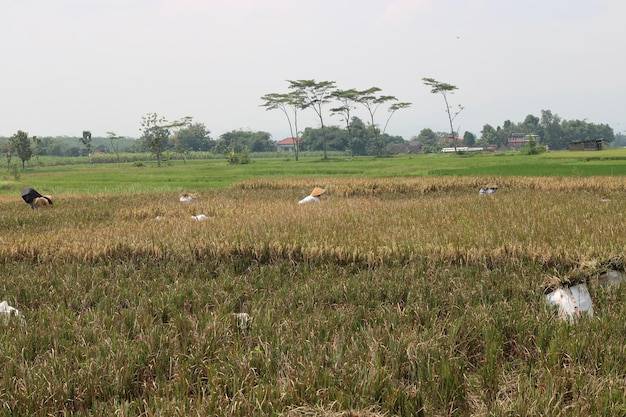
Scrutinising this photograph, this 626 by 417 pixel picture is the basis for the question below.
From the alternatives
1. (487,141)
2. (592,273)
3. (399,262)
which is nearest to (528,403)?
(592,273)

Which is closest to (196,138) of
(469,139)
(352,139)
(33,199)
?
(352,139)

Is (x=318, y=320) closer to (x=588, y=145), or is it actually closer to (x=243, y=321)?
(x=243, y=321)

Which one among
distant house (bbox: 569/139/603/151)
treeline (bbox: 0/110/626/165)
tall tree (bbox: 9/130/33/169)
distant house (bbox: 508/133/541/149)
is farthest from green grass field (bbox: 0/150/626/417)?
distant house (bbox: 508/133/541/149)

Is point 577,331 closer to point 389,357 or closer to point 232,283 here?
point 389,357

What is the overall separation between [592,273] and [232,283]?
2989mm

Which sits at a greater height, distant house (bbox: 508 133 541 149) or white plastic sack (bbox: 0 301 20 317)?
distant house (bbox: 508 133 541 149)

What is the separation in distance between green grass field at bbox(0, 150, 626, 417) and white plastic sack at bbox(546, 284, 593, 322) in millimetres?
107

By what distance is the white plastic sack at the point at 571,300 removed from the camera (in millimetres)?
2989

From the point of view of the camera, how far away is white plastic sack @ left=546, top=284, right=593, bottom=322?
118 inches

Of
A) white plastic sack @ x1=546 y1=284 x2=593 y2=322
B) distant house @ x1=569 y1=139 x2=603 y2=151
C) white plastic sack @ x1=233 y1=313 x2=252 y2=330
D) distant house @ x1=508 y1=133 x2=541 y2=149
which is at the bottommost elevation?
white plastic sack @ x1=546 y1=284 x2=593 y2=322

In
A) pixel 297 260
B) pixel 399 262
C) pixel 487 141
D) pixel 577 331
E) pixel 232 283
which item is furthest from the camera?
pixel 487 141

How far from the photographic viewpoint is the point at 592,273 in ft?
11.9

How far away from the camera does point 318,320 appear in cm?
287

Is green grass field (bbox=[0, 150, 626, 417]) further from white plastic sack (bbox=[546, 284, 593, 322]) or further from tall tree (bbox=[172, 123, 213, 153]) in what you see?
tall tree (bbox=[172, 123, 213, 153])
